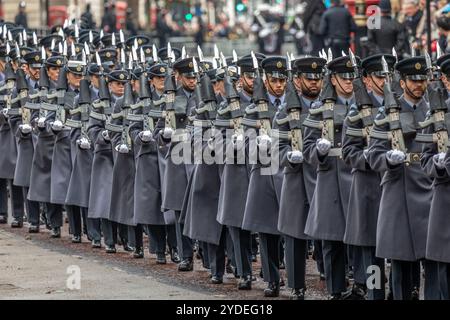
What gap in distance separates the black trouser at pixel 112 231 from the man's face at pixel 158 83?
166cm

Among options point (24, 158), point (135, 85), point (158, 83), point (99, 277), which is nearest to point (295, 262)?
point (99, 277)

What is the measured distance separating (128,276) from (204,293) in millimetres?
1442

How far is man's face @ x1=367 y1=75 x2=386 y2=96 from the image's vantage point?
48.9 ft

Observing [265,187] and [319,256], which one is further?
[319,256]

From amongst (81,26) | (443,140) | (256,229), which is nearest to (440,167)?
(443,140)

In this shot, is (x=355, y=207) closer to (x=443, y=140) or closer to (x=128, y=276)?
(x=443, y=140)

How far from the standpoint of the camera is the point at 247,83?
16.9 metres

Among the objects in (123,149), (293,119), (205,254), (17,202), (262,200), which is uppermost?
(293,119)

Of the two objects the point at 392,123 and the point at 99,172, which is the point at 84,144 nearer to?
the point at 99,172

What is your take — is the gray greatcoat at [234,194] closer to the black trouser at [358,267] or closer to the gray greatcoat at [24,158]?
the black trouser at [358,267]

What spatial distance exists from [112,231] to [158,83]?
185cm

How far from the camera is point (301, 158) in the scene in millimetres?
15109

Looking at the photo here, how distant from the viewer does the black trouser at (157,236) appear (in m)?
18.5

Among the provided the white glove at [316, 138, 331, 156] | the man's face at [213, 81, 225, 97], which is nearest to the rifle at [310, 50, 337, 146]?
the white glove at [316, 138, 331, 156]
